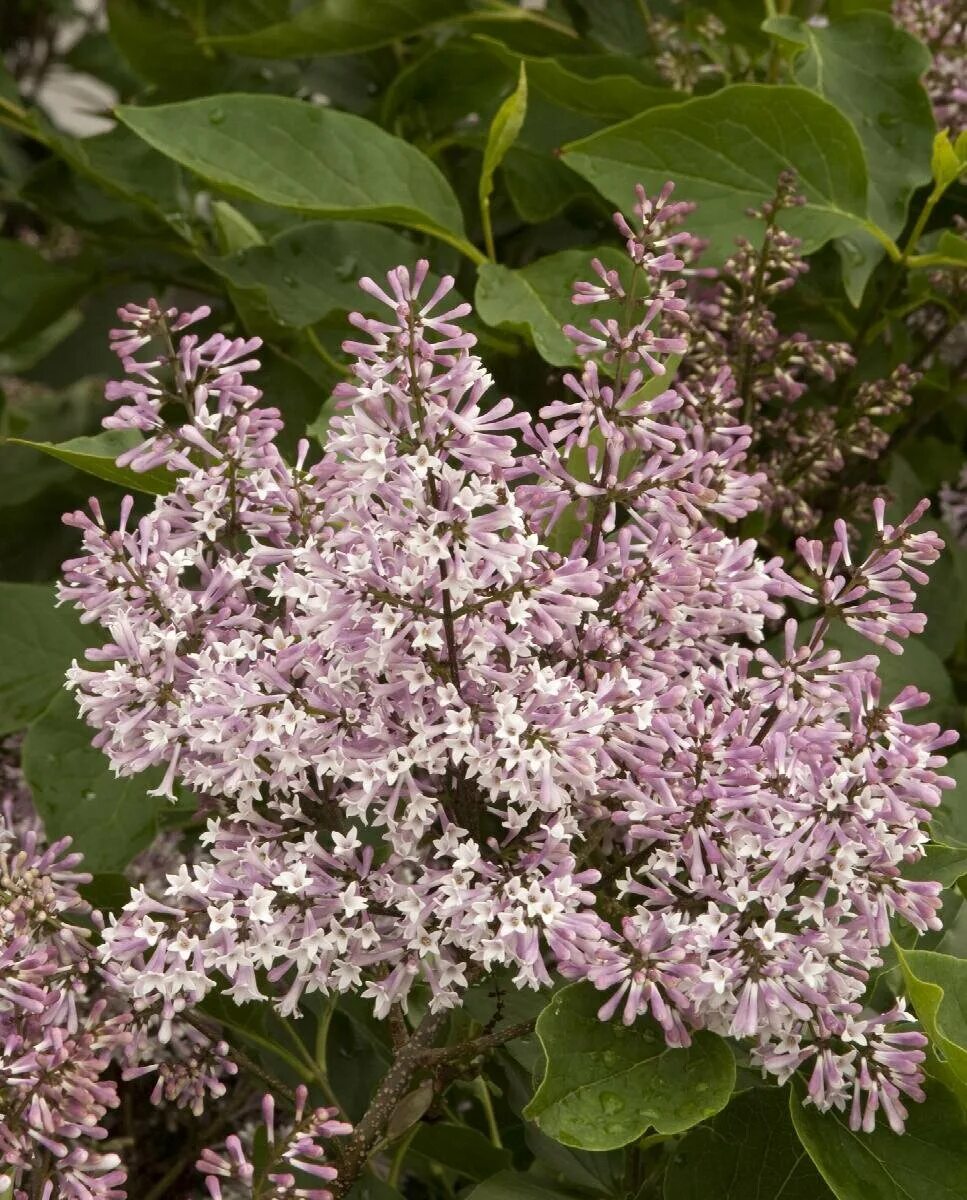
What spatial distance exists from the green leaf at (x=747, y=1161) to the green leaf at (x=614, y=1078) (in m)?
0.07

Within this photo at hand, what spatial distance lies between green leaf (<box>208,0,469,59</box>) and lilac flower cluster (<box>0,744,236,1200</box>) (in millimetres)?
558

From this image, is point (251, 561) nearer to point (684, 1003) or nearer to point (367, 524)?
point (367, 524)

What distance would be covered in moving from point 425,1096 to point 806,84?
56 centimetres

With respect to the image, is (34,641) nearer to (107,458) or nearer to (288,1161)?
(107,458)

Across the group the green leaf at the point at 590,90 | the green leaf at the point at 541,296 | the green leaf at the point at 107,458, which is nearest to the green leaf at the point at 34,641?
the green leaf at the point at 107,458

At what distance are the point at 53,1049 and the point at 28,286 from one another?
70 cm

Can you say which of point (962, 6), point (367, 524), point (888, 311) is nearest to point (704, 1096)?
point (367, 524)

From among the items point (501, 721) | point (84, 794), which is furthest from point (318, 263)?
point (501, 721)

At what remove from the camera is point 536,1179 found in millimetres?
625

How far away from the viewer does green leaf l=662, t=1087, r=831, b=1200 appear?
0.59 meters

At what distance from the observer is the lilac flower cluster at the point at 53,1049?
51 centimetres

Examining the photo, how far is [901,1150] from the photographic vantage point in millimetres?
543

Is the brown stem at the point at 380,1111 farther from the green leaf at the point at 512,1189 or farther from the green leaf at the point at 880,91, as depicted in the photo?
the green leaf at the point at 880,91

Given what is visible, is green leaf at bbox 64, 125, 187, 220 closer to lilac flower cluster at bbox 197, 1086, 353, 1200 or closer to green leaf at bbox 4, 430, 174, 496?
green leaf at bbox 4, 430, 174, 496
